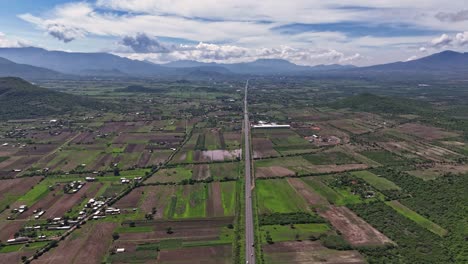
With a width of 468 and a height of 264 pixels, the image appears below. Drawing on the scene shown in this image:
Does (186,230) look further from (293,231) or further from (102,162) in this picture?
(102,162)

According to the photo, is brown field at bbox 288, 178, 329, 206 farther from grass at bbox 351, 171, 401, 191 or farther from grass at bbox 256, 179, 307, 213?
grass at bbox 351, 171, 401, 191

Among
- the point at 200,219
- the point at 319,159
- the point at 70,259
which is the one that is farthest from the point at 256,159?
the point at 70,259

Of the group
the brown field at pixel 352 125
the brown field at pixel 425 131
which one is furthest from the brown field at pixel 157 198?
the brown field at pixel 425 131

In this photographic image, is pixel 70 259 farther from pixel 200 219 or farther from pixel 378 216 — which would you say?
pixel 378 216

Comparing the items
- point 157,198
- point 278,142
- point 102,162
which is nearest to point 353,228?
point 157,198

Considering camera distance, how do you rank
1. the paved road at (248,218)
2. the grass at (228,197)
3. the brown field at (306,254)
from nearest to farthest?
the brown field at (306,254) → the paved road at (248,218) → the grass at (228,197)

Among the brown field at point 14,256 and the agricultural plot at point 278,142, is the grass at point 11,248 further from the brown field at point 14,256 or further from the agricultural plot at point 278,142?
the agricultural plot at point 278,142
